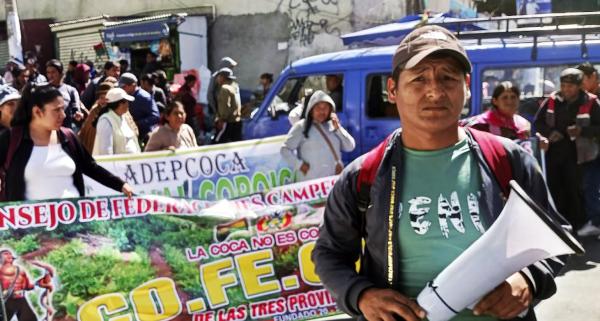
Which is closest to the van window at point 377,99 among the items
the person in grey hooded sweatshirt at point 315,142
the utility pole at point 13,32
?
the person in grey hooded sweatshirt at point 315,142

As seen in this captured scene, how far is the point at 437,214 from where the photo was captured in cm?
170

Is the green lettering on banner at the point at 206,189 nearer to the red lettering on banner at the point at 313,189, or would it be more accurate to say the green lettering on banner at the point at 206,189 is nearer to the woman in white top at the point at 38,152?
the red lettering on banner at the point at 313,189

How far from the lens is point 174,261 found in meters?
4.12

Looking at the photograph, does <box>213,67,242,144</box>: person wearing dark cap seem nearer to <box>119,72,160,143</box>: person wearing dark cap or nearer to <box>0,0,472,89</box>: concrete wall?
<box>119,72,160,143</box>: person wearing dark cap

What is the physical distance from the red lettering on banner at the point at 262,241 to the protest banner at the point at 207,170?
80.8 inches

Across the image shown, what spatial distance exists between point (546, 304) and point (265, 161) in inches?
113

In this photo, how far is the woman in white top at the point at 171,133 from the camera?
249 inches

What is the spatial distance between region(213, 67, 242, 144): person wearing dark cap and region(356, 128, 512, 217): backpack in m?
7.44

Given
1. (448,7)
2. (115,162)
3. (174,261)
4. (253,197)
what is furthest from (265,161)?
(448,7)

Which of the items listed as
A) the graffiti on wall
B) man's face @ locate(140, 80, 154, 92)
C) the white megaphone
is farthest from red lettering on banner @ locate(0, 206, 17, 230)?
the graffiti on wall

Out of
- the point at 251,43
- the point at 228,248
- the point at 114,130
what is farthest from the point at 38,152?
the point at 251,43

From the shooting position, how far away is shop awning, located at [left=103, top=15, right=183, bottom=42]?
17.3 meters

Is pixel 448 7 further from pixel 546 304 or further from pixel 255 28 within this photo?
pixel 546 304

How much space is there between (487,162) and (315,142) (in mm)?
4624
